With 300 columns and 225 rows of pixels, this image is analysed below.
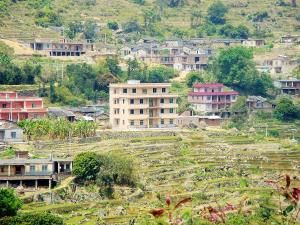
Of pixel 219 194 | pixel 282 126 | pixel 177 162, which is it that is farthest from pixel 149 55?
pixel 219 194

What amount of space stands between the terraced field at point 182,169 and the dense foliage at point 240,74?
45.8 feet

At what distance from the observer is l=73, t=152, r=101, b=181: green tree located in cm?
3656

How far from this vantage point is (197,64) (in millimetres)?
68812

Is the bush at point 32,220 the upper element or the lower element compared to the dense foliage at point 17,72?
→ lower

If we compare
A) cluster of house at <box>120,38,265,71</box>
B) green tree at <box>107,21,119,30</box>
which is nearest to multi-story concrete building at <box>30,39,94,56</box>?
cluster of house at <box>120,38,265,71</box>

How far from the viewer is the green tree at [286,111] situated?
188 ft

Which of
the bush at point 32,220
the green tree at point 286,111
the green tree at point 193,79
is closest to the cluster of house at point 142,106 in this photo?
the green tree at point 286,111

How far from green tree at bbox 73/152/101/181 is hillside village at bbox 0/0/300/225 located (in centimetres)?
5

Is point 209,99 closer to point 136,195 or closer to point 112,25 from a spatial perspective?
point 112,25

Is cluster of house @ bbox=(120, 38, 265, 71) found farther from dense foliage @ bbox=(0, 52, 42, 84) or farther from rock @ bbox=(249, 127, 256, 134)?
rock @ bbox=(249, 127, 256, 134)

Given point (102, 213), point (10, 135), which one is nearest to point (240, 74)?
point (10, 135)

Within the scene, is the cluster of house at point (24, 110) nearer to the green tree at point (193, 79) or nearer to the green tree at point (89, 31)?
the green tree at point (193, 79)

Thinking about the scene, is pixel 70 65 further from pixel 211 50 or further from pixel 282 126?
pixel 211 50

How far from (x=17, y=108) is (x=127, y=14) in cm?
3395
